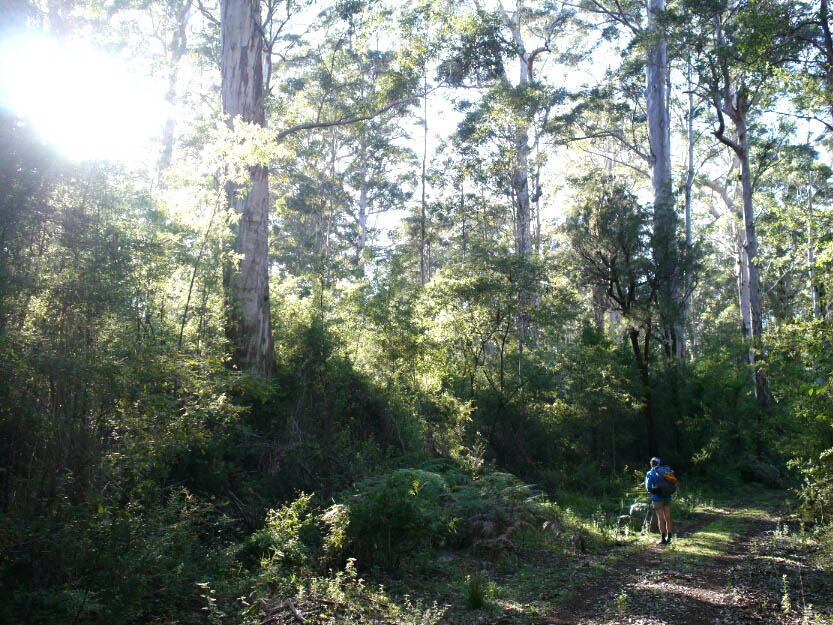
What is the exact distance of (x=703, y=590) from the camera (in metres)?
6.64

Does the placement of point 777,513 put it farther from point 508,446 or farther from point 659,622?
point 659,622

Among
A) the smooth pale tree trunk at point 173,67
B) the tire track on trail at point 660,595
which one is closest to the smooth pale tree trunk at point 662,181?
the tire track on trail at point 660,595

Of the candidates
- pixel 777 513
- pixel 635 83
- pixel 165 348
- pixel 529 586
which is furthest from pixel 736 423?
pixel 165 348

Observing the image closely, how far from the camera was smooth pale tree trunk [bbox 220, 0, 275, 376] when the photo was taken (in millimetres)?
10680

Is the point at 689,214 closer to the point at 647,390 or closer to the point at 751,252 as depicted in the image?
the point at 751,252

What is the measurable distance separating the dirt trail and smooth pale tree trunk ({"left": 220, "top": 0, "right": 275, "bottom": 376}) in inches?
258

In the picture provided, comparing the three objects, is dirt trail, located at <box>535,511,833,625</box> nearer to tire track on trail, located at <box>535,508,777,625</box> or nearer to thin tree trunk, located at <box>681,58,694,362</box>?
tire track on trail, located at <box>535,508,777,625</box>

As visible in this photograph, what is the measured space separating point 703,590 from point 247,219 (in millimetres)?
9365

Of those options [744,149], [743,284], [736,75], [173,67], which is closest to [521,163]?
[744,149]

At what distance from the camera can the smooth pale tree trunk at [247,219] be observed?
1068 centimetres

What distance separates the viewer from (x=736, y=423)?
16.7 meters

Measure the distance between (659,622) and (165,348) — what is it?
5505 mm

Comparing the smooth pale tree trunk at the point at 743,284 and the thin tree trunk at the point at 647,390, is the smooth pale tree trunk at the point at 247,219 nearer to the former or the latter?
the thin tree trunk at the point at 647,390

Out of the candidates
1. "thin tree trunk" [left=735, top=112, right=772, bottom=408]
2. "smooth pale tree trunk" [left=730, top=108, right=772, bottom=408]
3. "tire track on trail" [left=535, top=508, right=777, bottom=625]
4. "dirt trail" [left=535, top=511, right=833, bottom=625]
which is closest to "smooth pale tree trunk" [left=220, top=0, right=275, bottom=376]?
"tire track on trail" [left=535, top=508, right=777, bottom=625]
